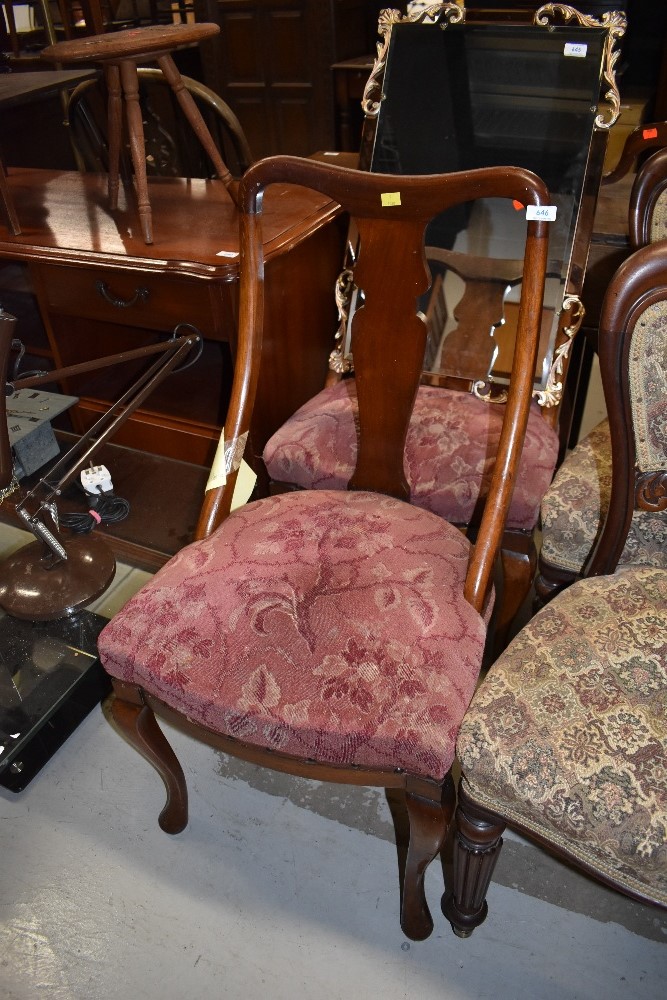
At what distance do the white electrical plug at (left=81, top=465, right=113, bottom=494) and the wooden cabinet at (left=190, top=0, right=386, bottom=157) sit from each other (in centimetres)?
258

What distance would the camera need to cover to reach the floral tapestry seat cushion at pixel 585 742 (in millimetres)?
781

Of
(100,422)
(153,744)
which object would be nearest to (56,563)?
(100,422)

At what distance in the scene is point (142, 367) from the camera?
1918mm

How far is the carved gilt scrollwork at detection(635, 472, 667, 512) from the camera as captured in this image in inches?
38.1

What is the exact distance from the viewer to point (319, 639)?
0.92m

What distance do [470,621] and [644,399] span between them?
0.35 meters

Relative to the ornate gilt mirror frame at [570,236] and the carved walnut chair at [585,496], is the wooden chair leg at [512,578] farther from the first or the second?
the ornate gilt mirror frame at [570,236]

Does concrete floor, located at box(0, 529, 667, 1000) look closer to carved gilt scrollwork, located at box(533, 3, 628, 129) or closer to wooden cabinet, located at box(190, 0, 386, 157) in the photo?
carved gilt scrollwork, located at box(533, 3, 628, 129)

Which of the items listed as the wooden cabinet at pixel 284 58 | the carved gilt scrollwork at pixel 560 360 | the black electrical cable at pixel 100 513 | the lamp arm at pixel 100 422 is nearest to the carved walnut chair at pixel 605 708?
the carved gilt scrollwork at pixel 560 360

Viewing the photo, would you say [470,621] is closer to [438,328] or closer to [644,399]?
[644,399]

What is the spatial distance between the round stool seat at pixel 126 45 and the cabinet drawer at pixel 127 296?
359mm

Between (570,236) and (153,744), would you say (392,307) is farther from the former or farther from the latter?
(153,744)

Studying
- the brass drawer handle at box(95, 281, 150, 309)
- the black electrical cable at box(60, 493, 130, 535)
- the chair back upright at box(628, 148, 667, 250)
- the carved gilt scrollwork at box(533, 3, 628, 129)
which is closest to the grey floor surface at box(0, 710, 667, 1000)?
the black electrical cable at box(60, 493, 130, 535)

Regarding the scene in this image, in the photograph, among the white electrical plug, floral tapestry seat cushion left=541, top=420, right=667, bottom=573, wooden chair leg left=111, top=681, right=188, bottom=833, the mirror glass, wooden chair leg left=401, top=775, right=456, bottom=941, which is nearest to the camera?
wooden chair leg left=401, top=775, right=456, bottom=941
